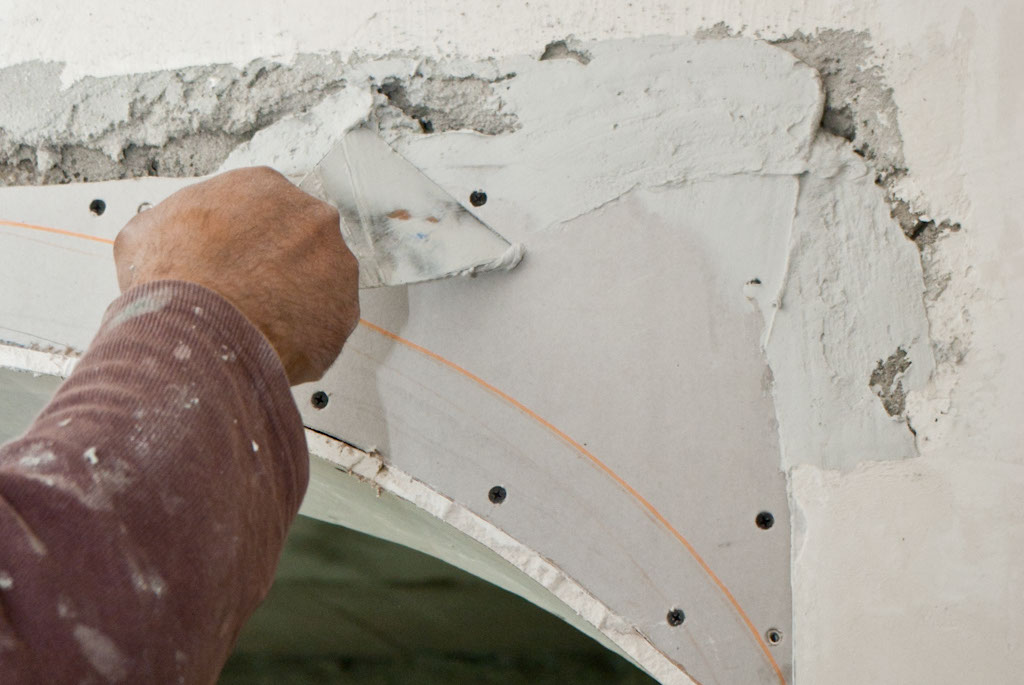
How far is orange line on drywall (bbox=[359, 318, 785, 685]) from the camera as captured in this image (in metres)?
0.99

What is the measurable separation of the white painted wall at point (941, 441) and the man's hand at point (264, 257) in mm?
504

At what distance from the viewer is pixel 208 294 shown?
2.36 ft

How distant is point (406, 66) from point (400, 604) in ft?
5.17

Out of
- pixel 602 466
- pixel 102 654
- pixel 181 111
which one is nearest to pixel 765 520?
pixel 602 466

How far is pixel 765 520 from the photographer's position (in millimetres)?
999

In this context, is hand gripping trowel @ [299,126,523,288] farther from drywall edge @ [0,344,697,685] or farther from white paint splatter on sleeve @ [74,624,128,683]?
white paint splatter on sleeve @ [74,624,128,683]

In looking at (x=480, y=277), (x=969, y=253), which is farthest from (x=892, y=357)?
(x=480, y=277)

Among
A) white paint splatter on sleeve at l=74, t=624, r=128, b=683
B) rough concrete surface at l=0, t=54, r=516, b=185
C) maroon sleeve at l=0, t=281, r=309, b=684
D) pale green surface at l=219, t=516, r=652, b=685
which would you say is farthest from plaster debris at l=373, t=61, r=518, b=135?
pale green surface at l=219, t=516, r=652, b=685

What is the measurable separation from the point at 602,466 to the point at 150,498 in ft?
1.84

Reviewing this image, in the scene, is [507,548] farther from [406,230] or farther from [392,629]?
[392,629]

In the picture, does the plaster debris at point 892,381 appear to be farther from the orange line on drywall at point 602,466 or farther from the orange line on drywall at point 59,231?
the orange line on drywall at point 59,231

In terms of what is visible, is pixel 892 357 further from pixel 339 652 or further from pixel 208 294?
pixel 339 652

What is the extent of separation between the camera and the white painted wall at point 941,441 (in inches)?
37.2

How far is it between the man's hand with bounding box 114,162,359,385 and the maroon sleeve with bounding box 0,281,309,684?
0.09 metres
